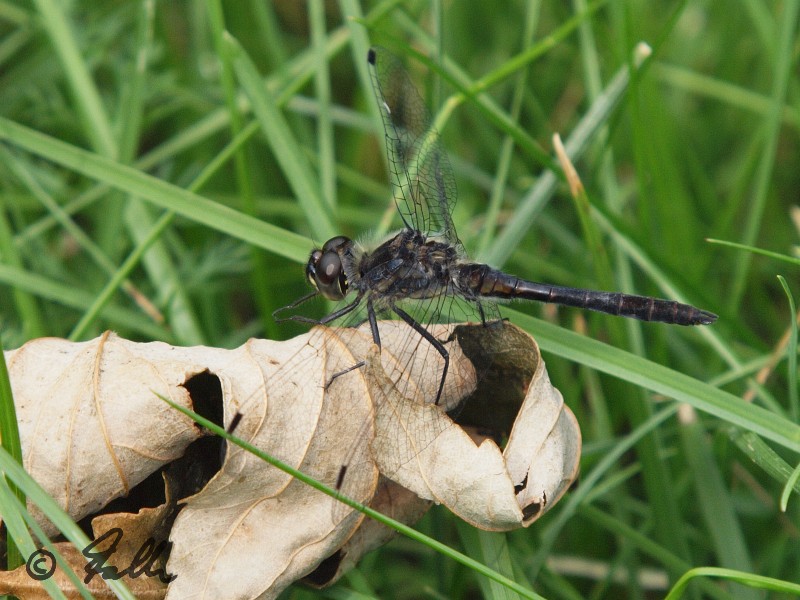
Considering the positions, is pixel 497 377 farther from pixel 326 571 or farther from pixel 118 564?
pixel 118 564

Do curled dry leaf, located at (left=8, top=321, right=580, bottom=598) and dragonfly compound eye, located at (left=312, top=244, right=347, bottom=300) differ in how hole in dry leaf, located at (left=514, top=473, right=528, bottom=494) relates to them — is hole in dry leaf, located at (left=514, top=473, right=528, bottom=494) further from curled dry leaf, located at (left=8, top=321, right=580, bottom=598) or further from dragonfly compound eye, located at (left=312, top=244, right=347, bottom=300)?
dragonfly compound eye, located at (left=312, top=244, right=347, bottom=300)

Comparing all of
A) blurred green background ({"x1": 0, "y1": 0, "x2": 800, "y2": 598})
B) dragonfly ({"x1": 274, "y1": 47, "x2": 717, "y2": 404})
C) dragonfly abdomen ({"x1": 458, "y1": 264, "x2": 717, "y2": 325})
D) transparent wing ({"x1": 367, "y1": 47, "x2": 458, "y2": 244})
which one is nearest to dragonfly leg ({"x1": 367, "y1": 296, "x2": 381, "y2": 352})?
dragonfly ({"x1": 274, "y1": 47, "x2": 717, "y2": 404})

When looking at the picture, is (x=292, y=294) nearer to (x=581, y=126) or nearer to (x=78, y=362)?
(x=581, y=126)

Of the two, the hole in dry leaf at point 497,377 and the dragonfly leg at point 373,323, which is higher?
the dragonfly leg at point 373,323

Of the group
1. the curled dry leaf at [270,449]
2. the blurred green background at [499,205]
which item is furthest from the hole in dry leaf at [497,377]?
the blurred green background at [499,205]

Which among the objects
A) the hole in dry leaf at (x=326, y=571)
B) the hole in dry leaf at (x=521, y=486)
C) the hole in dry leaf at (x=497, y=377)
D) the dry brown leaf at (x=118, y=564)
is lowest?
the hole in dry leaf at (x=326, y=571)

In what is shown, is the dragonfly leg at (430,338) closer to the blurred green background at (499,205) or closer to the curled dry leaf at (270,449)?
the curled dry leaf at (270,449)
